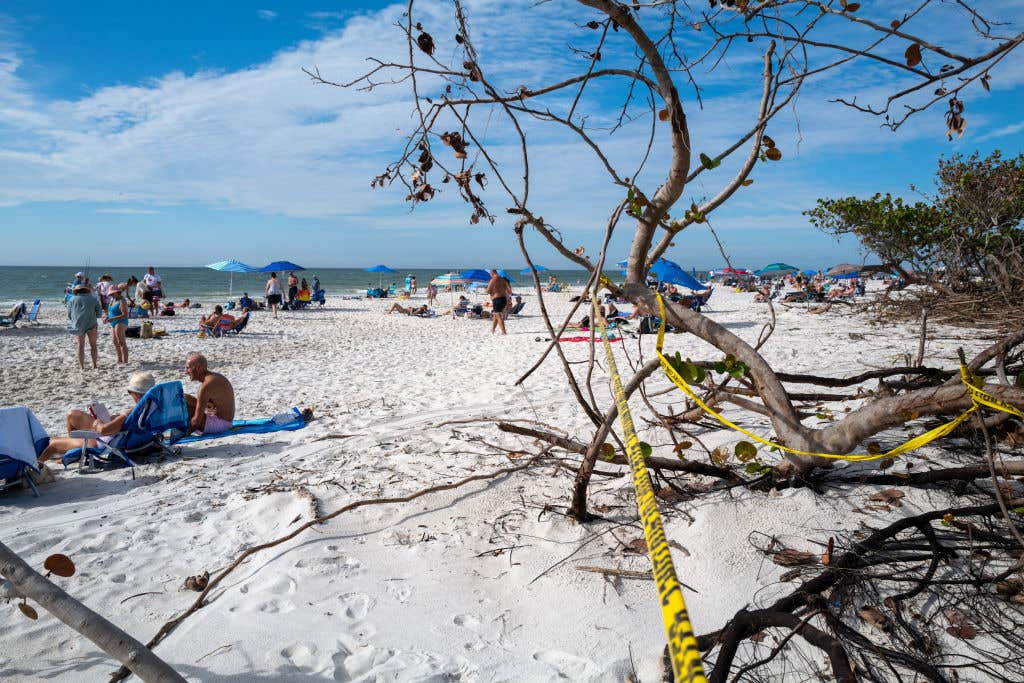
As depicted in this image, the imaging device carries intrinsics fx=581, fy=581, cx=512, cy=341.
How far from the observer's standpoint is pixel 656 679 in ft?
6.24

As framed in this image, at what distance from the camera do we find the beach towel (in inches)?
216

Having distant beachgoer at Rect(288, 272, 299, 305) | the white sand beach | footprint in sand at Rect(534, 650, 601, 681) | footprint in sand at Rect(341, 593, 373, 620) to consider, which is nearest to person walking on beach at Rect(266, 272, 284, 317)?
distant beachgoer at Rect(288, 272, 299, 305)

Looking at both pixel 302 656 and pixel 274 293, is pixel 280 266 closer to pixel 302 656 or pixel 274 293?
pixel 274 293

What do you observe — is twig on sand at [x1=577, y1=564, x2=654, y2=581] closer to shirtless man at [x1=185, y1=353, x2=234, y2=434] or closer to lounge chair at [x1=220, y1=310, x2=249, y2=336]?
shirtless man at [x1=185, y1=353, x2=234, y2=434]

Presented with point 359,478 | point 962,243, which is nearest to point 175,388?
point 359,478

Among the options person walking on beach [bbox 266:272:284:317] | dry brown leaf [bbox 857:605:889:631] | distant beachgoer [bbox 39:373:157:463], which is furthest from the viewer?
person walking on beach [bbox 266:272:284:317]

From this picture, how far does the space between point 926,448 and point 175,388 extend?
548 centimetres

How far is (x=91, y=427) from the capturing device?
5.28 metres

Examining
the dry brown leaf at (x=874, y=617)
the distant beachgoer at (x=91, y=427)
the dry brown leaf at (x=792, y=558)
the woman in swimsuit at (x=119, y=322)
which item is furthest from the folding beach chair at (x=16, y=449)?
the woman in swimsuit at (x=119, y=322)

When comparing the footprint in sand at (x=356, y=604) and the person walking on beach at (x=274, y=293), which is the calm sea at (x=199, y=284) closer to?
the person walking on beach at (x=274, y=293)

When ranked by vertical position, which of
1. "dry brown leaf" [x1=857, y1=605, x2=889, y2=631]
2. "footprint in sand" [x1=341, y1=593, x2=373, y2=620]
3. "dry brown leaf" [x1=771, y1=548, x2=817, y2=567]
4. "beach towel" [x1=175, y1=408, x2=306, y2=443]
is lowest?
"beach towel" [x1=175, y1=408, x2=306, y2=443]

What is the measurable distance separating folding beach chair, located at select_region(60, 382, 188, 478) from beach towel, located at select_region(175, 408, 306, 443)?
378 mm

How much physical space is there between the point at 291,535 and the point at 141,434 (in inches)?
109

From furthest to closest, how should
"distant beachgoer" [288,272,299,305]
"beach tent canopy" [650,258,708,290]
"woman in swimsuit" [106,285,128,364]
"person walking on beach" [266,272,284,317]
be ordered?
"distant beachgoer" [288,272,299,305] < "person walking on beach" [266,272,284,317] < "beach tent canopy" [650,258,708,290] < "woman in swimsuit" [106,285,128,364]
